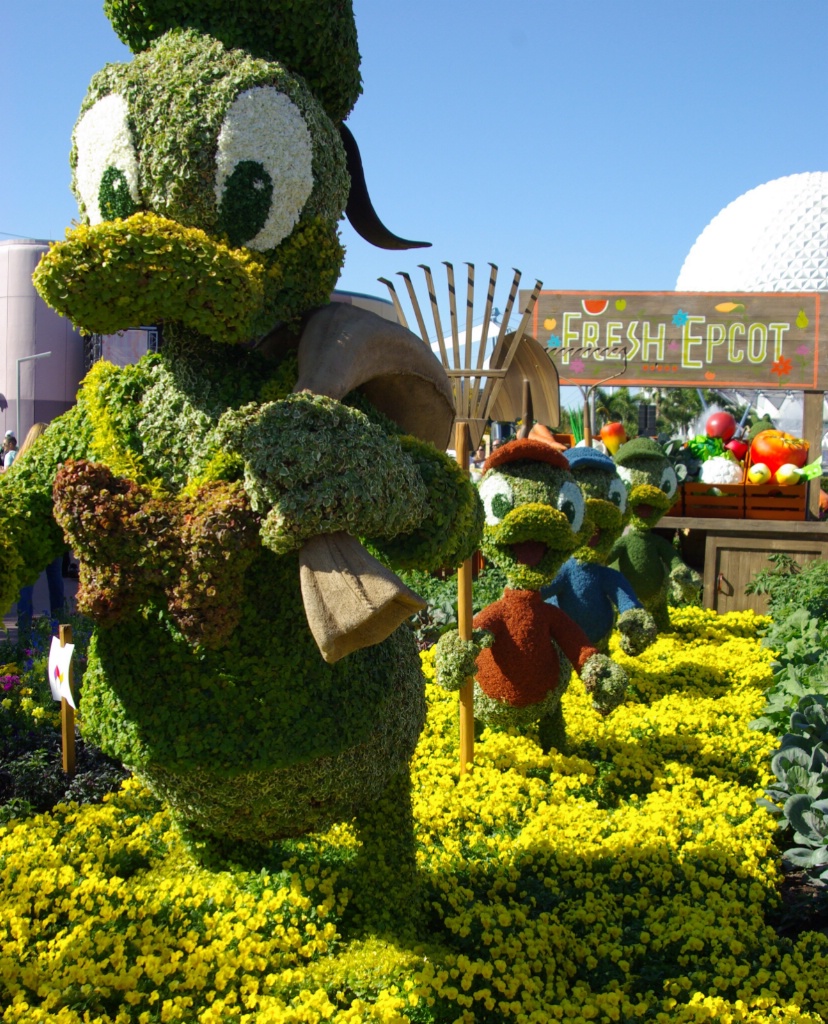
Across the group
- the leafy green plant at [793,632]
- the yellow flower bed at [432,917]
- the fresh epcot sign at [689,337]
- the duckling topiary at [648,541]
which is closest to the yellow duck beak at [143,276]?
the yellow flower bed at [432,917]

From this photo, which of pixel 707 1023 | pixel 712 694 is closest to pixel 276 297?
pixel 707 1023

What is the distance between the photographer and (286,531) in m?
2.23

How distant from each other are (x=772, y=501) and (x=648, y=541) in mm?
2394

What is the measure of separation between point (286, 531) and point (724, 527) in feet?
25.7

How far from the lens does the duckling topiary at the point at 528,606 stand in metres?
4.71

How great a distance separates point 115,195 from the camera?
8.49 ft

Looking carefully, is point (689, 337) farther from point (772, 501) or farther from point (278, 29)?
point (278, 29)

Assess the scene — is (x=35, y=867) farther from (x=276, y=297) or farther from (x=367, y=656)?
(x=276, y=297)

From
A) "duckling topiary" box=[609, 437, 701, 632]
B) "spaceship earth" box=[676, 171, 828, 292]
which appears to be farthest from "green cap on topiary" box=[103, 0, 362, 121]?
"spaceship earth" box=[676, 171, 828, 292]

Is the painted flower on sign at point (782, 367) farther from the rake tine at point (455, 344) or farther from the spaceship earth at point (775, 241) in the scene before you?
the spaceship earth at point (775, 241)

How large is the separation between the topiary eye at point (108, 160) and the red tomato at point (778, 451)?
8304 mm

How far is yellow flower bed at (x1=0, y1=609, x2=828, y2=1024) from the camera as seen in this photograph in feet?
9.07

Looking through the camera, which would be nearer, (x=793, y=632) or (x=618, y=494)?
(x=618, y=494)

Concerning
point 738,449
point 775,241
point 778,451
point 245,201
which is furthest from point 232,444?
point 775,241
